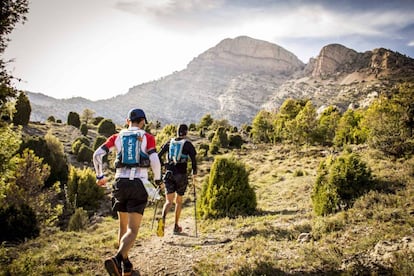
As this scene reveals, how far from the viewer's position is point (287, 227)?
252 inches

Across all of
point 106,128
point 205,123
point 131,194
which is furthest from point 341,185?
point 205,123

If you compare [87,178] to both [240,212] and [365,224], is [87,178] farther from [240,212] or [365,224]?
[365,224]

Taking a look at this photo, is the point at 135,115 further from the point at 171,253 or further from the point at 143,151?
the point at 171,253

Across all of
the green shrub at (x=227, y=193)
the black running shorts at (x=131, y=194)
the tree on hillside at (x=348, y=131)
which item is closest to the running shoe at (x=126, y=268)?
the black running shorts at (x=131, y=194)

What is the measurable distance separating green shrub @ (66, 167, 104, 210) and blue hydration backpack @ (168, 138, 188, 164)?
1193 centimetres

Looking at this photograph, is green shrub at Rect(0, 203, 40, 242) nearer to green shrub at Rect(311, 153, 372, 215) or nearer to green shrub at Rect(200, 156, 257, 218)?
green shrub at Rect(200, 156, 257, 218)

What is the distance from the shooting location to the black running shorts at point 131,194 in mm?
4000

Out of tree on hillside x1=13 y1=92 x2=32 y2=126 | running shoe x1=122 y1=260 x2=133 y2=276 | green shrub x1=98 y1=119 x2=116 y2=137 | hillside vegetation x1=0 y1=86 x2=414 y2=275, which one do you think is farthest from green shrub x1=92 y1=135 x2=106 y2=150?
running shoe x1=122 y1=260 x2=133 y2=276

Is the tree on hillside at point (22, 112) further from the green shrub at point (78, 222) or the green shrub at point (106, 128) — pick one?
the green shrub at point (78, 222)

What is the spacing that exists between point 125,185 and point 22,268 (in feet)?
7.40

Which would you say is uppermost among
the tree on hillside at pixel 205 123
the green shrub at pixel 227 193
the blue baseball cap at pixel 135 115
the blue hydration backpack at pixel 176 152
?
the tree on hillside at pixel 205 123

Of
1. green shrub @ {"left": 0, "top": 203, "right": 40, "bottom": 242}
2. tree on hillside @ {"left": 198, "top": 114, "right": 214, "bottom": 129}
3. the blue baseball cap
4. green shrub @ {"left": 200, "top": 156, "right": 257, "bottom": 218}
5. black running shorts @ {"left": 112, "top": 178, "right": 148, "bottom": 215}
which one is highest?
tree on hillside @ {"left": 198, "top": 114, "right": 214, "bottom": 129}

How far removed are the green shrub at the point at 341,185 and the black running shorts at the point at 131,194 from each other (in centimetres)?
515

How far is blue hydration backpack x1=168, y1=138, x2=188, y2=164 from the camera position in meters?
6.86
